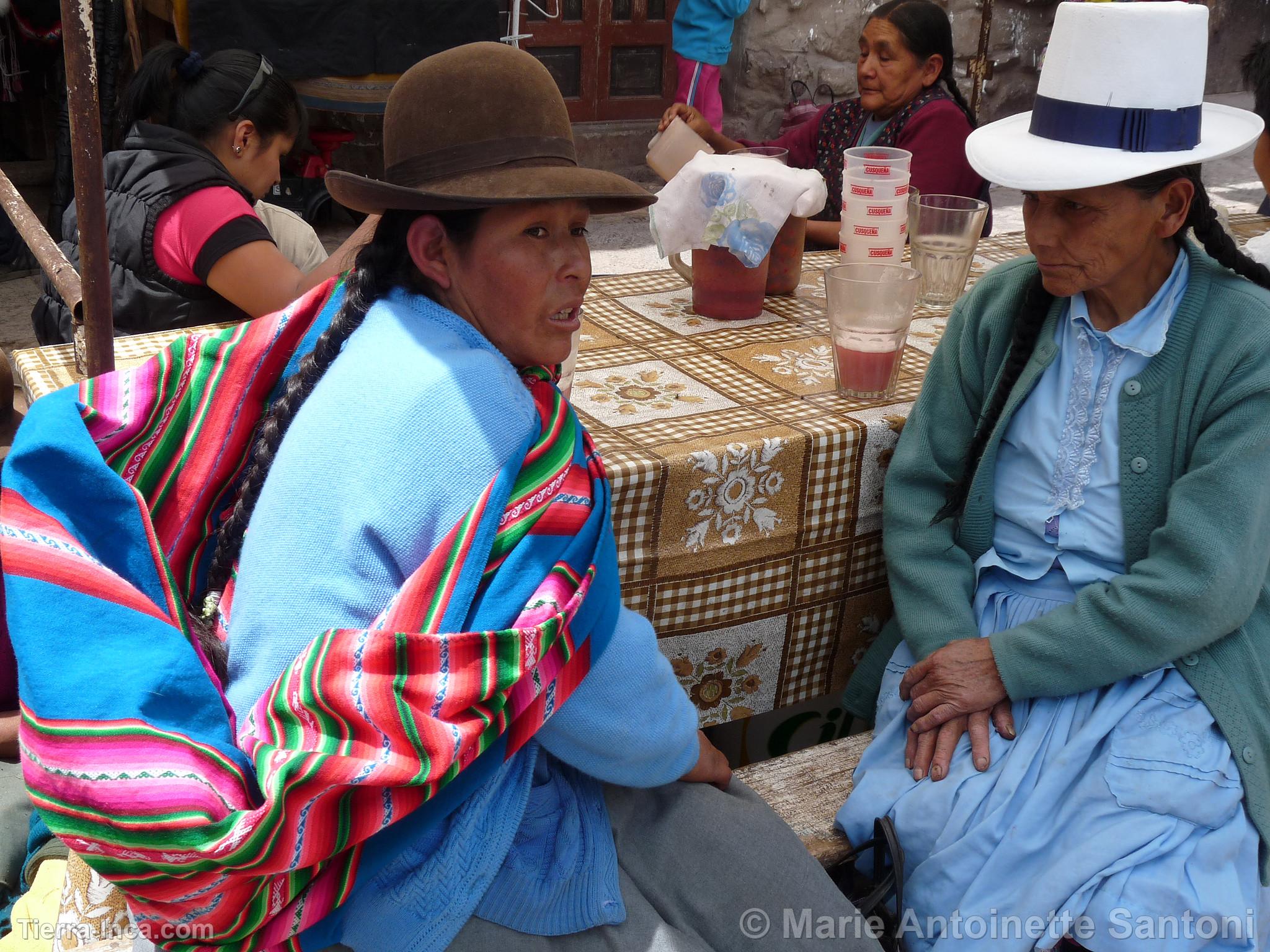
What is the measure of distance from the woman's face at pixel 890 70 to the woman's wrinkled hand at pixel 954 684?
222cm

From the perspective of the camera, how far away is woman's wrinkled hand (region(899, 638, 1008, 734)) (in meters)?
1.91

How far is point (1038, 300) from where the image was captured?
199 cm

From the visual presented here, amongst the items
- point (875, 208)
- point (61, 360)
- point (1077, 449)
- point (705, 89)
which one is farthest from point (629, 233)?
point (1077, 449)

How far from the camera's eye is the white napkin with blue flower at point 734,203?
243 cm

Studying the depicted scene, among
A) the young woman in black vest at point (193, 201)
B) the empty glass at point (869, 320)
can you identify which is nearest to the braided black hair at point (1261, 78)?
the empty glass at point (869, 320)

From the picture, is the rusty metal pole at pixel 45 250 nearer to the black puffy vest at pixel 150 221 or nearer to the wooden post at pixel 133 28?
the black puffy vest at pixel 150 221

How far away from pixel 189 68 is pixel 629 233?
3.57 meters

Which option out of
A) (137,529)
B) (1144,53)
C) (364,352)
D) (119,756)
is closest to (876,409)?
(1144,53)

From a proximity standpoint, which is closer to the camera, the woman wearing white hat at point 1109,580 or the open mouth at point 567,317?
the open mouth at point 567,317

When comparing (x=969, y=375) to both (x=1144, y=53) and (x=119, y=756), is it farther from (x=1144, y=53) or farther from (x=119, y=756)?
(x=119, y=756)

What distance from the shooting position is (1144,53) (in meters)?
1.78

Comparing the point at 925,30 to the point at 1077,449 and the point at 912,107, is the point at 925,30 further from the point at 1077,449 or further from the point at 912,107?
the point at 1077,449

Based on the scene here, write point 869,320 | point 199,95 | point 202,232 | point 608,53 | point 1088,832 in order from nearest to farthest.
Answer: point 1088,832 → point 869,320 → point 202,232 → point 199,95 → point 608,53

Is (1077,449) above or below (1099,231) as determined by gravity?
below
